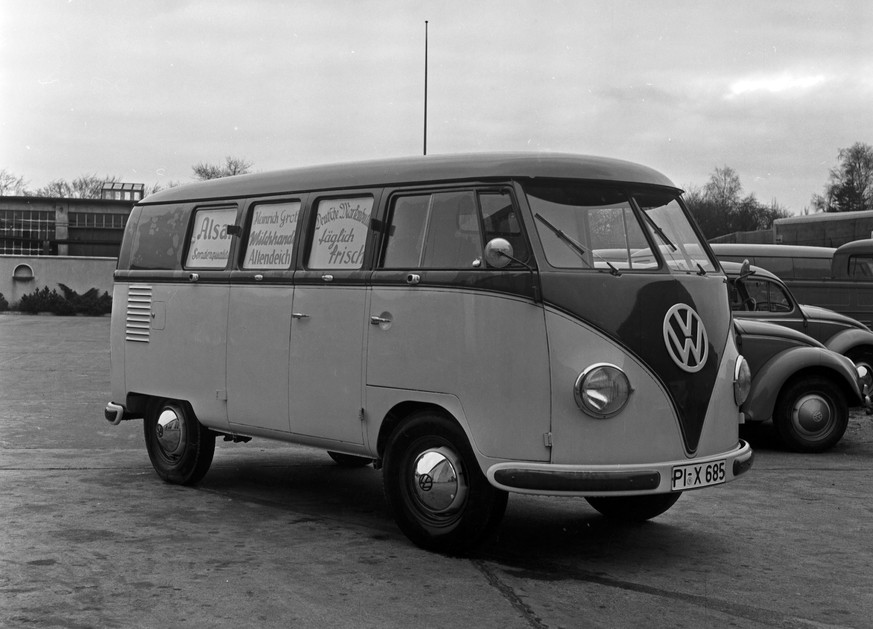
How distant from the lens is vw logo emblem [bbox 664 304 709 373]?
5.99 m

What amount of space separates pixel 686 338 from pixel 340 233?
2.44 meters

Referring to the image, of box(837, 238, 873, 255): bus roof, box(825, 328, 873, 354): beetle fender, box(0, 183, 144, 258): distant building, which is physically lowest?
box(825, 328, 873, 354): beetle fender

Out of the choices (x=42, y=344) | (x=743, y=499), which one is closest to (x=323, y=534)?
(x=743, y=499)

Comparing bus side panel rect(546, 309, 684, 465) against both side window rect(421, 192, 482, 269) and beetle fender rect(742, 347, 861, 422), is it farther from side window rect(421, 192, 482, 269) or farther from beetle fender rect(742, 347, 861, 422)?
beetle fender rect(742, 347, 861, 422)

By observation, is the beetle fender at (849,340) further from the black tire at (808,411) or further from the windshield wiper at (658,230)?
the windshield wiper at (658,230)

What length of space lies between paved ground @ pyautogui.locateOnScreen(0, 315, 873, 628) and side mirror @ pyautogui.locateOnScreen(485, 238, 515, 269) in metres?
1.72

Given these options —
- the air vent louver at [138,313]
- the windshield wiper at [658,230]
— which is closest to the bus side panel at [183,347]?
the air vent louver at [138,313]

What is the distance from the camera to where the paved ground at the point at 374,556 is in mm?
5082

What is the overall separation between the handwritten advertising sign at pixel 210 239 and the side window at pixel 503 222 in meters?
2.64

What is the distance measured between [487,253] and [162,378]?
12.0 feet

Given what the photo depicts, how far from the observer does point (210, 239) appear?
8305mm

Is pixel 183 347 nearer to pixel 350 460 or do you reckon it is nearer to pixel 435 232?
pixel 350 460

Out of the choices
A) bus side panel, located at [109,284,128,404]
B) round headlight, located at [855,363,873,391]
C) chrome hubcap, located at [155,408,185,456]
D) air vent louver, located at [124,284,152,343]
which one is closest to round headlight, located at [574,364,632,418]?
chrome hubcap, located at [155,408,185,456]

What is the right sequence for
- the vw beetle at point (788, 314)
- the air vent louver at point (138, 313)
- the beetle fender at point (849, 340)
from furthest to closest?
the beetle fender at point (849, 340) < the vw beetle at point (788, 314) < the air vent louver at point (138, 313)
